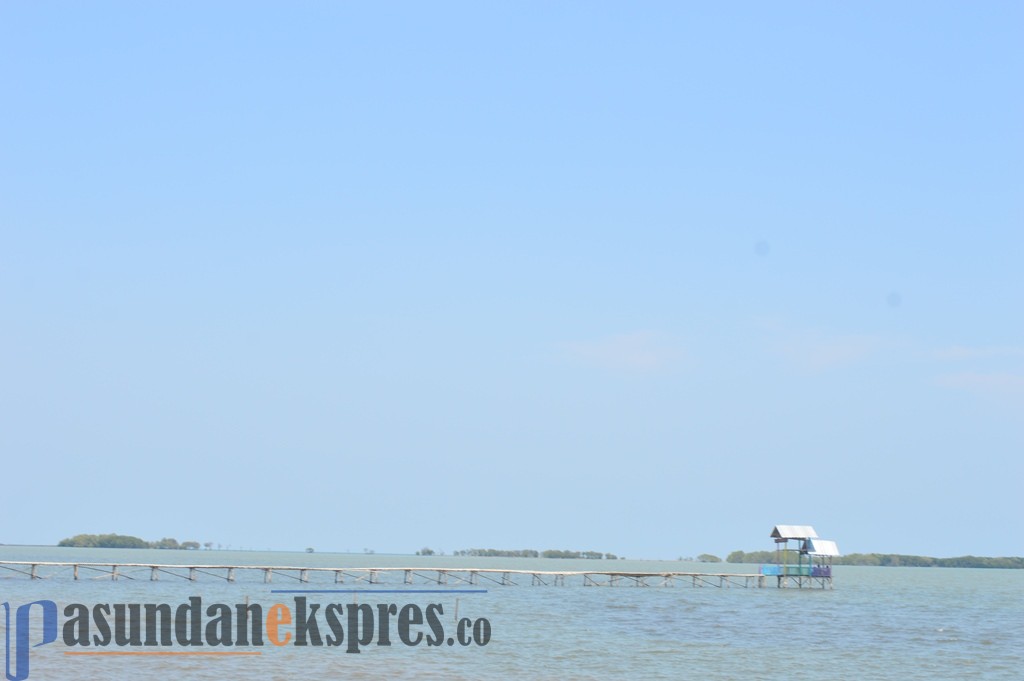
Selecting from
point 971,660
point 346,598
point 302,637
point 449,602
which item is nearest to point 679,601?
point 449,602

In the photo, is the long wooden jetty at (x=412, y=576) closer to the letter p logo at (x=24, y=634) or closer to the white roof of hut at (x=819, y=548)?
the white roof of hut at (x=819, y=548)

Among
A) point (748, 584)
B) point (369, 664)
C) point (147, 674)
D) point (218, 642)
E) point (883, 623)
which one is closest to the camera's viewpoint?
point (147, 674)

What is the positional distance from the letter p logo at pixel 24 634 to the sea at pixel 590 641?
21cm

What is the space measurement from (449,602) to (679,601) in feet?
48.1

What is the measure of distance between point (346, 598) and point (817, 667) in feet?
104

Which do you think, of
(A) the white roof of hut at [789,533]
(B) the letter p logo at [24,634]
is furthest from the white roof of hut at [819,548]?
(B) the letter p logo at [24,634]

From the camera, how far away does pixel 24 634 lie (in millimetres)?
32500

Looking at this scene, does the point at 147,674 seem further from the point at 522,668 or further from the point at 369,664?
the point at 522,668

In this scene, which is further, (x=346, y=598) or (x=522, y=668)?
(x=346, y=598)

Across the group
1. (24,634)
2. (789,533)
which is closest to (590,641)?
(24,634)

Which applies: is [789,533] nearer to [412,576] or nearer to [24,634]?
[412,576]

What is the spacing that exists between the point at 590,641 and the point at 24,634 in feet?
60.7

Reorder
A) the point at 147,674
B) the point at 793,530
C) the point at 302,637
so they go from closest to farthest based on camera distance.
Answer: the point at 147,674, the point at 302,637, the point at 793,530

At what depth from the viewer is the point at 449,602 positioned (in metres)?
59.8
